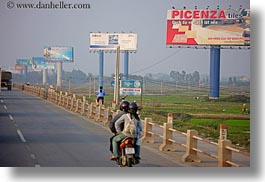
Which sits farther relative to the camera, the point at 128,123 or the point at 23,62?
the point at 23,62

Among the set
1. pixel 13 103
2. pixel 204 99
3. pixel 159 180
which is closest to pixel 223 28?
pixel 204 99

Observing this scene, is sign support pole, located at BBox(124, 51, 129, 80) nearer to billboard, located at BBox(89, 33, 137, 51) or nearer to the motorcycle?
billboard, located at BBox(89, 33, 137, 51)

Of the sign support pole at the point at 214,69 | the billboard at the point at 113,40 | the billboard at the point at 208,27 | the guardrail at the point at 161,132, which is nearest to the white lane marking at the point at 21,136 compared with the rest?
the guardrail at the point at 161,132

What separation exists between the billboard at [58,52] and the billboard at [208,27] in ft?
5.97

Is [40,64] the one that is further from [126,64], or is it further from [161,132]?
[161,132]

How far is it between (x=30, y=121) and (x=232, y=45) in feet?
15.7

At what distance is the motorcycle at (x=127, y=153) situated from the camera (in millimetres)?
10344

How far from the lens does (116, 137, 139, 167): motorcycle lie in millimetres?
10344

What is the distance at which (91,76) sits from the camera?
12.9 m

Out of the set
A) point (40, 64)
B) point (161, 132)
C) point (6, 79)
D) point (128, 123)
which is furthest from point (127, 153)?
point (6, 79)

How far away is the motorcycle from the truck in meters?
3.30

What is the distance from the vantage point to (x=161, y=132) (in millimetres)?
13141

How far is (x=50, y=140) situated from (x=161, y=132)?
2.11m

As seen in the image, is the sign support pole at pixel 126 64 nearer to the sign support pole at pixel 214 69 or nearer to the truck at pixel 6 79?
the sign support pole at pixel 214 69
